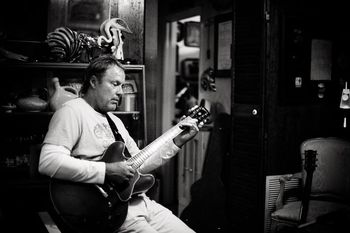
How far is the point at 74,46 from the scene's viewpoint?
3510 mm

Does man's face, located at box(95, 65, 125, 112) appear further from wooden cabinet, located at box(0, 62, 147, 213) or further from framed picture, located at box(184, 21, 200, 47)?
framed picture, located at box(184, 21, 200, 47)

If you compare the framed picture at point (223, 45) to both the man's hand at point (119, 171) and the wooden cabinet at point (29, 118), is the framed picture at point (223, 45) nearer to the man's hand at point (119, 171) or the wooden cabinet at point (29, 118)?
the wooden cabinet at point (29, 118)

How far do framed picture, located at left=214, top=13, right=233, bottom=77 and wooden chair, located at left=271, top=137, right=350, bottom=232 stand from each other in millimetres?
1439

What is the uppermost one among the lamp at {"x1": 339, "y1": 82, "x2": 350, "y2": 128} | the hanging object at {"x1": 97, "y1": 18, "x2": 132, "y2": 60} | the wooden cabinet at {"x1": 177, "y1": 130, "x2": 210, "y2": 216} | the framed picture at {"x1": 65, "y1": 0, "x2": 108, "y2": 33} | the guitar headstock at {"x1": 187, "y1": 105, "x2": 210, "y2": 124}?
the framed picture at {"x1": 65, "y1": 0, "x2": 108, "y2": 33}

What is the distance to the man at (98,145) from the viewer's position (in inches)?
93.4

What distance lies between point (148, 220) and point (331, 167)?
5.52ft

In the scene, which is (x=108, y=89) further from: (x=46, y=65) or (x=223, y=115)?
(x=223, y=115)

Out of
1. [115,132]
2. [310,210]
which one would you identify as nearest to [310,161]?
[310,210]

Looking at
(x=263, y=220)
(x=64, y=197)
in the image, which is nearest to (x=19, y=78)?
(x=64, y=197)

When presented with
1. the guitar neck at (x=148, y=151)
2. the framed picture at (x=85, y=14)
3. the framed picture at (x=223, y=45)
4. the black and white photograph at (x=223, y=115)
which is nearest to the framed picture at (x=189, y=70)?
the framed picture at (x=223, y=45)

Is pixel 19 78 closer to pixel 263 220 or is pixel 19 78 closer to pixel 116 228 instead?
pixel 116 228

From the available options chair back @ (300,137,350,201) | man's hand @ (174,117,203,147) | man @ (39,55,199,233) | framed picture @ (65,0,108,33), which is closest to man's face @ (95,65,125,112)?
man @ (39,55,199,233)

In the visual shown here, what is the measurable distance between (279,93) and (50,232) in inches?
82.1

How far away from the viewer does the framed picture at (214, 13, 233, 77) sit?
4.61 metres
